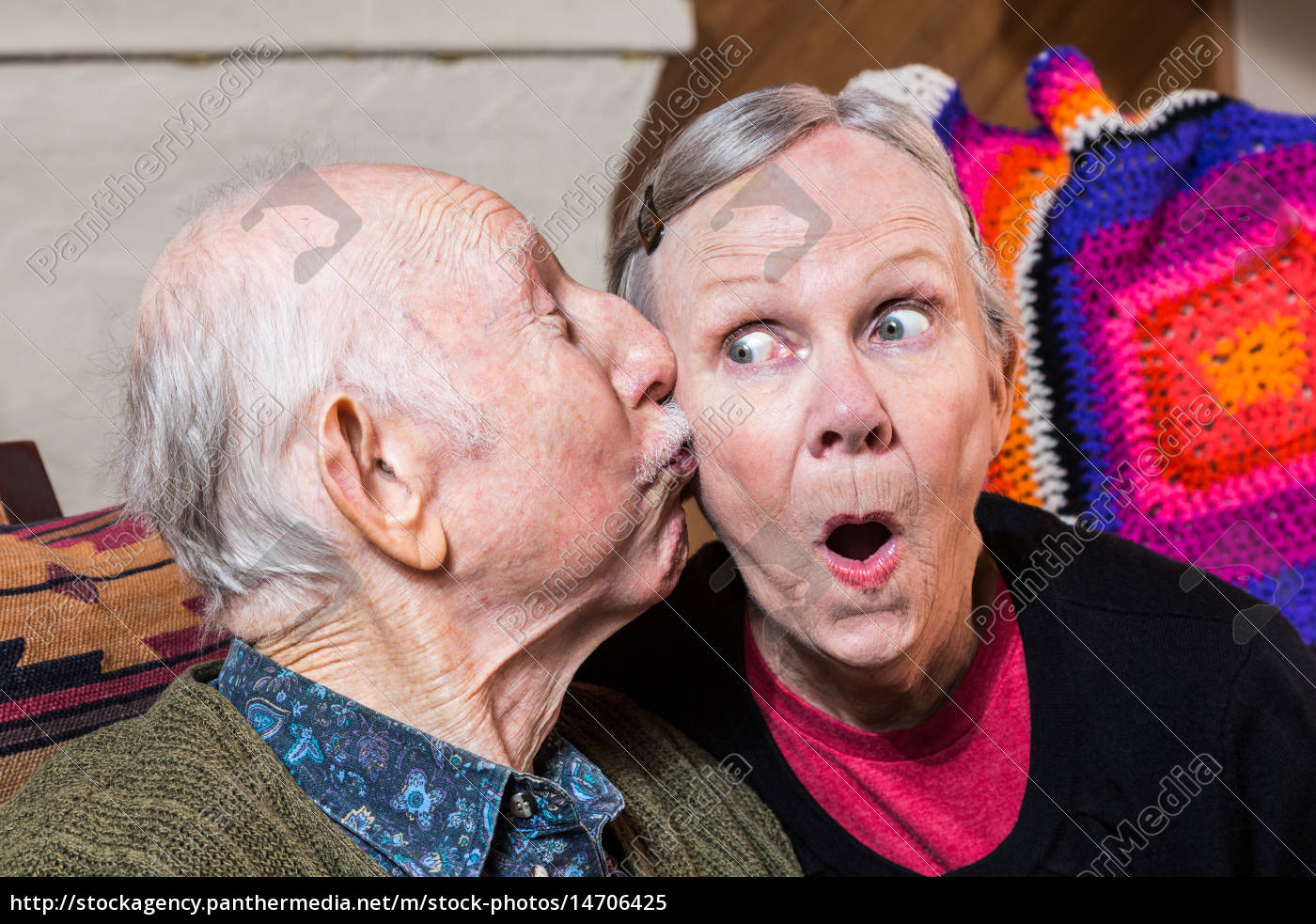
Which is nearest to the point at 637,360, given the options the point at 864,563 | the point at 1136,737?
the point at 864,563

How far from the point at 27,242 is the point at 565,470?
1.35 m

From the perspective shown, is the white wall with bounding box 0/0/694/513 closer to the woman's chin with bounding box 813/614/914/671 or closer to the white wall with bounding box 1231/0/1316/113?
the woman's chin with bounding box 813/614/914/671

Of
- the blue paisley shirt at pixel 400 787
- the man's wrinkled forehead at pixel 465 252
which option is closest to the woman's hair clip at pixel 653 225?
the man's wrinkled forehead at pixel 465 252

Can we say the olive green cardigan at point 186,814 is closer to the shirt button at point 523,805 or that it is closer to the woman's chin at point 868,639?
the shirt button at point 523,805

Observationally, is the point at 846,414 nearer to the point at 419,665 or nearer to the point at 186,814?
the point at 419,665

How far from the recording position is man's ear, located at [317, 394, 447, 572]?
0.91 meters

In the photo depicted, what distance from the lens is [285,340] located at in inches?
36.2

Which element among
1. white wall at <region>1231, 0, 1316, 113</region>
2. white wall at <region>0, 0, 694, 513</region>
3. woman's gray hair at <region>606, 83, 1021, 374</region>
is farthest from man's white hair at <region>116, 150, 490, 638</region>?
white wall at <region>1231, 0, 1316, 113</region>

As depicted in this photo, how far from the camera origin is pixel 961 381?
112 cm

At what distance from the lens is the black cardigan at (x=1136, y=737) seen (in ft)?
3.87

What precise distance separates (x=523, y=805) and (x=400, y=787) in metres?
0.11

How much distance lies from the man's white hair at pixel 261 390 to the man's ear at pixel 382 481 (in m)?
0.02

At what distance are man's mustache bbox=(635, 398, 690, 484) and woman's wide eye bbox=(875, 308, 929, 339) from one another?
22 cm

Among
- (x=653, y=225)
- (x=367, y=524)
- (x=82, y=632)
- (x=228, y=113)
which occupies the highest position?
(x=653, y=225)
